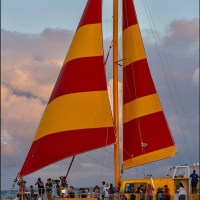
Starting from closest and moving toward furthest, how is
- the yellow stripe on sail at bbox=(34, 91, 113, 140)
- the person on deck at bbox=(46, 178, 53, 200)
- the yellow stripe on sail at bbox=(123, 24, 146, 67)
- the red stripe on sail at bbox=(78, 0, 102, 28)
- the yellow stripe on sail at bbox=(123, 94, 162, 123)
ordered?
the person on deck at bbox=(46, 178, 53, 200)
the yellow stripe on sail at bbox=(34, 91, 113, 140)
the red stripe on sail at bbox=(78, 0, 102, 28)
the yellow stripe on sail at bbox=(123, 94, 162, 123)
the yellow stripe on sail at bbox=(123, 24, 146, 67)

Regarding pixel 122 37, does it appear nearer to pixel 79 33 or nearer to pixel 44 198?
pixel 79 33

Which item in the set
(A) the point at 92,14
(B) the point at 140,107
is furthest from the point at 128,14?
(B) the point at 140,107

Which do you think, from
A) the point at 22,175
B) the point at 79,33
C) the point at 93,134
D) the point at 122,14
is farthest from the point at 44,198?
the point at 122,14

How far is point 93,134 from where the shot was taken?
3872 cm

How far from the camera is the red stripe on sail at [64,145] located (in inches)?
1510

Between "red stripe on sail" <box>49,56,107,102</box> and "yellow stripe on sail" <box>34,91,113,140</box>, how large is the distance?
42cm

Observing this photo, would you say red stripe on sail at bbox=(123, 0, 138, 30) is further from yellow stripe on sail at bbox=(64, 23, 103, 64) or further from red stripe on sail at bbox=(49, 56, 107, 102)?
red stripe on sail at bbox=(49, 56, 107, 102)

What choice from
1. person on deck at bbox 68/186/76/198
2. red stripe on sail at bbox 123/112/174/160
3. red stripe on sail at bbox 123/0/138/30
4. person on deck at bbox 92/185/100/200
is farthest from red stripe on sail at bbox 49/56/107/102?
person on deck at bbox 92/185/100/200

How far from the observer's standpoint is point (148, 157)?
135 feet

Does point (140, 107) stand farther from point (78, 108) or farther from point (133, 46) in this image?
point (78, 108)

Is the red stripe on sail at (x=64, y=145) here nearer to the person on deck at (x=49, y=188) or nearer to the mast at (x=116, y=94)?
the person on deck at (x=49, y=188)

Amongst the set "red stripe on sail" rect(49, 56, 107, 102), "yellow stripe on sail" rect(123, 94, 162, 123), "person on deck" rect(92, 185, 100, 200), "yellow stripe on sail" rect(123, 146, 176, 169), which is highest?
"red stripe on sail" rect(49, 56, 107, 102)

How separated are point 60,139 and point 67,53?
6.29m

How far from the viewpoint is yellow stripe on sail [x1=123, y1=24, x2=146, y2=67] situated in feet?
140
